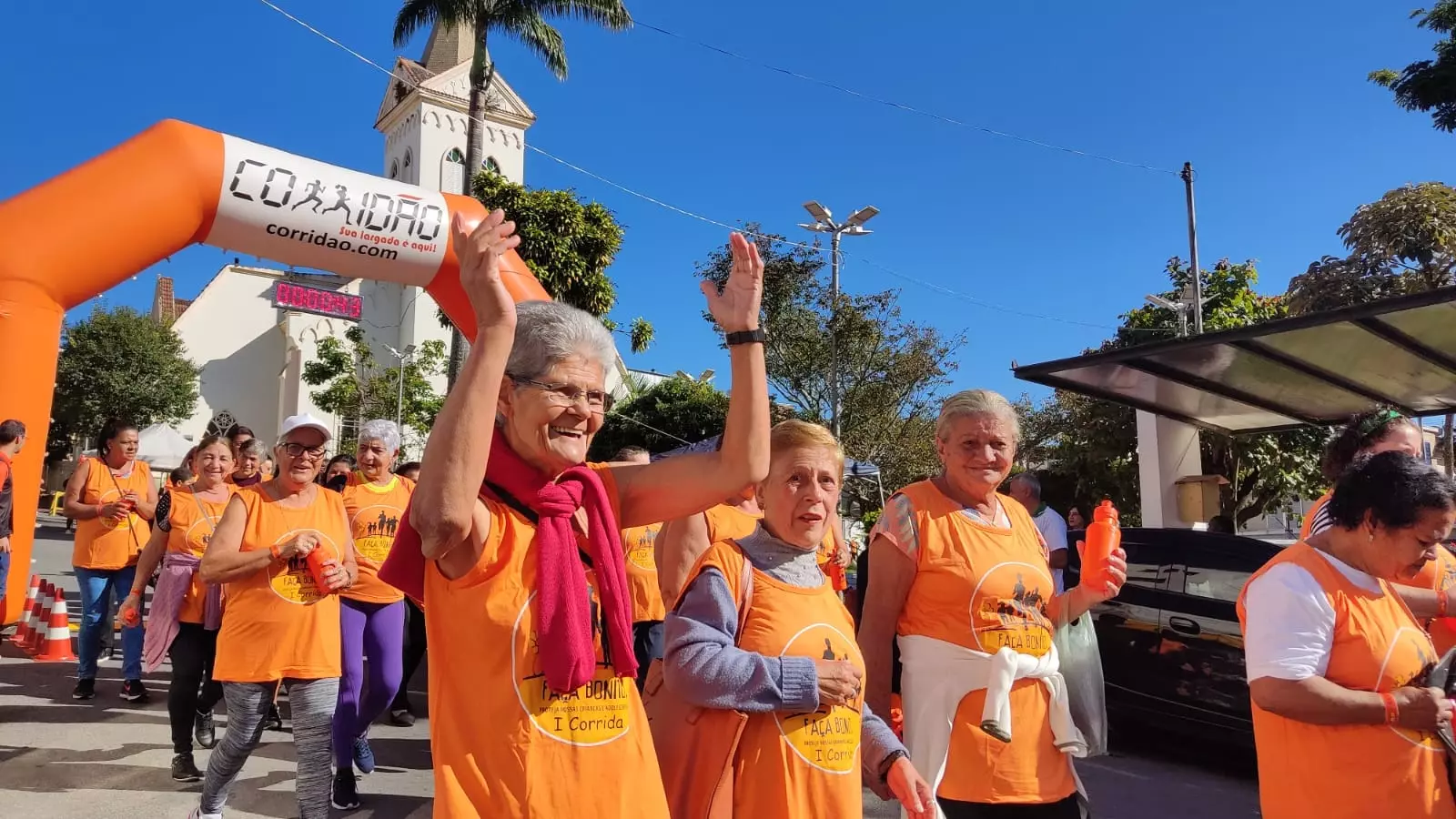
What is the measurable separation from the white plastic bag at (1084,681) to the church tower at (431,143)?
46.2 m

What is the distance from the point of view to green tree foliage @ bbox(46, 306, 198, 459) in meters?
37.1

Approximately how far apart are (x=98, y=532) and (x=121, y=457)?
60cm

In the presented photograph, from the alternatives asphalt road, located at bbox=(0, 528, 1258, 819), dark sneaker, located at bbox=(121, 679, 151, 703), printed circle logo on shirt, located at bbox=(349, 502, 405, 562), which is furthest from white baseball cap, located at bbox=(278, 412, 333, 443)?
dark sneaker, located at bbox=(121, 679, 151, 703)

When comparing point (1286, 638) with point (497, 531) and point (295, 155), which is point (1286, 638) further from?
point (295, 155)

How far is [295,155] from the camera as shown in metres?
5.67

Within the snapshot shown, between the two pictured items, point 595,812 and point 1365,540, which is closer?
point 595,812

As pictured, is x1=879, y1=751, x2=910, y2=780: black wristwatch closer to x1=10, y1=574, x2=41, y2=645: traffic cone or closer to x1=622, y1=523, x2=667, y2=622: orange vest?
x1=622, y1=523, x2=667, y2=622: orange vest

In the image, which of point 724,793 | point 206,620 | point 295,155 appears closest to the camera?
point 724,793

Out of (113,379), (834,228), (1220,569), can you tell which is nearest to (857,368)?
(834,228)

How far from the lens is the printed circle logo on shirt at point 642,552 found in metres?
5.28

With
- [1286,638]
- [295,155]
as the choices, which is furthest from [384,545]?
[1286,638]

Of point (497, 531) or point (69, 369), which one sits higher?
point (69, 369)

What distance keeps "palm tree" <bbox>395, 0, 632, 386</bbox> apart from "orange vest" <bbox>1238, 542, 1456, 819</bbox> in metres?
16.5

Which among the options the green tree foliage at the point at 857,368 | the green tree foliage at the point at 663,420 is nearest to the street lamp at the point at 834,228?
the green tree foliage at the point at 857,368
